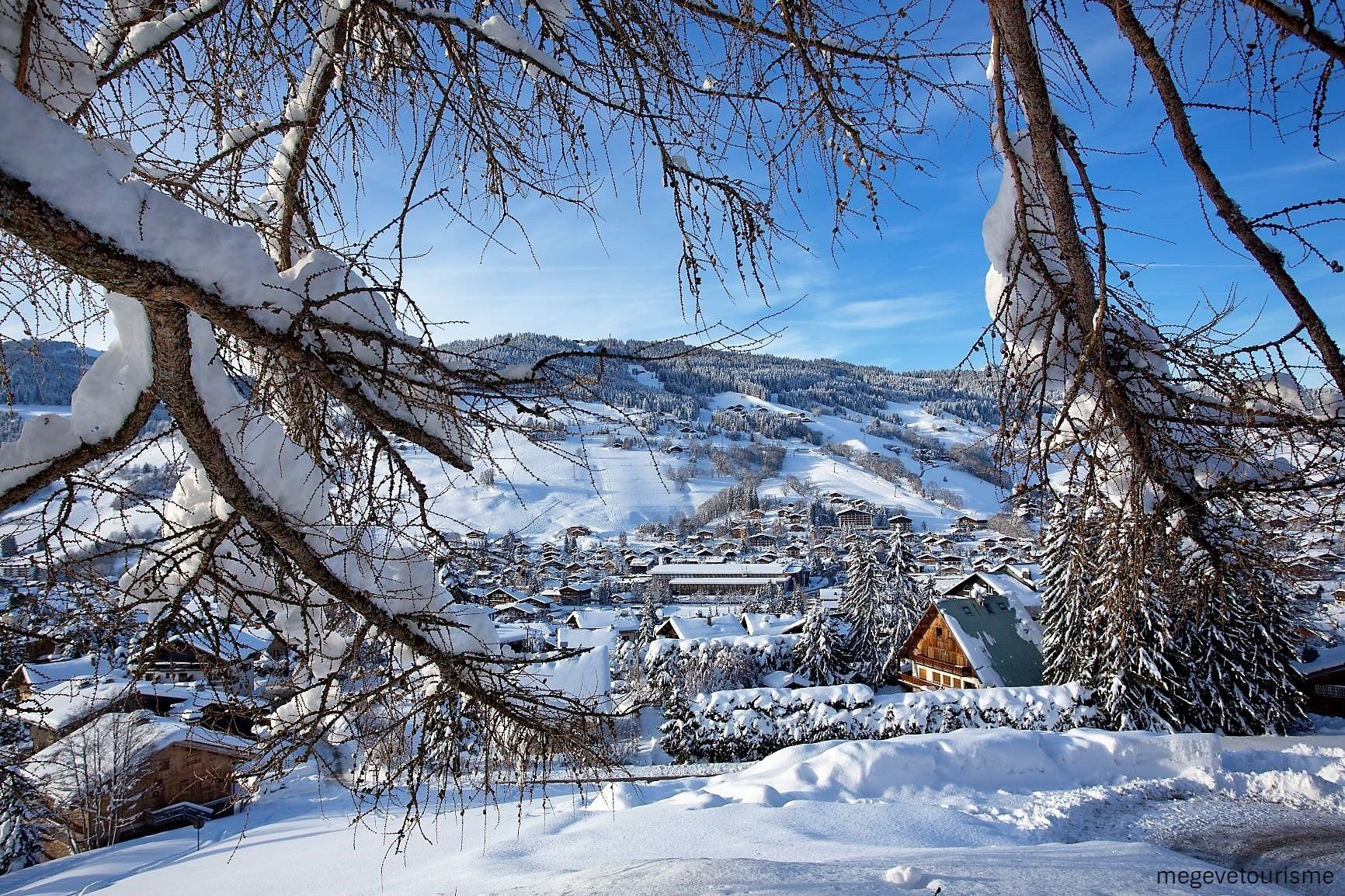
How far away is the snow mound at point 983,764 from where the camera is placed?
26.3 feet

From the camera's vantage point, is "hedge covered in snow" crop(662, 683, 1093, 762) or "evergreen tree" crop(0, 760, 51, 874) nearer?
"evergreen tree" crop(0, 760, 51, 874)

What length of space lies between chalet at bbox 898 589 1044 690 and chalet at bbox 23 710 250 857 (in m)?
16.7

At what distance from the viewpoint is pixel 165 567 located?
238 centimetres

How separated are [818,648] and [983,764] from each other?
45.7ft

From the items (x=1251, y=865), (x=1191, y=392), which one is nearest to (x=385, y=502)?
(x=1191, y=392)

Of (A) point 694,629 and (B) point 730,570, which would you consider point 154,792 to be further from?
(B) point 730,570

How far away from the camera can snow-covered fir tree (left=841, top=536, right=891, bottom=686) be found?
72.8ft

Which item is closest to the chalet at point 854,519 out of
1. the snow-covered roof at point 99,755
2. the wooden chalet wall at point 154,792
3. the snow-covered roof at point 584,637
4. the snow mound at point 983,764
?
the snow-covered roof at point 584,637

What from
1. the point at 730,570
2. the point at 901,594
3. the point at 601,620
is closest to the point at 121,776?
the point at 901,594

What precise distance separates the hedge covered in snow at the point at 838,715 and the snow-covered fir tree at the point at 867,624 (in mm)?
7723

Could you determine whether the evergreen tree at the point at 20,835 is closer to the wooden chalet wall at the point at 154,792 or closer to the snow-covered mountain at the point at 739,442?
the wooden chalet wall at the point at 154,792

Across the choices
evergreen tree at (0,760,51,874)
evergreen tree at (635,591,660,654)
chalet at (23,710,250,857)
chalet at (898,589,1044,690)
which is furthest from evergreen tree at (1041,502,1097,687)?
evergreen tree at (0,760,51,874)

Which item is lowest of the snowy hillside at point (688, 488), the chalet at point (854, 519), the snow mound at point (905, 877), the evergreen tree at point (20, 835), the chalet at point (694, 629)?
the evergreen tree at point (20, 835)

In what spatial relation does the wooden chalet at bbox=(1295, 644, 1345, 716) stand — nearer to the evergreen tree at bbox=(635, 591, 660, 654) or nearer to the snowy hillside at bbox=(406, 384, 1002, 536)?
the evergreen tree at bbox=(635, 591, 660, 654)
